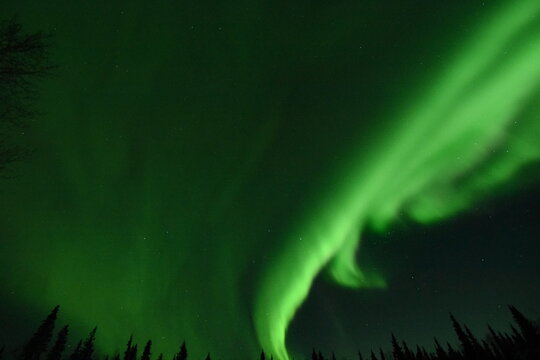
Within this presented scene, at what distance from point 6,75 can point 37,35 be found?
1.65 meters

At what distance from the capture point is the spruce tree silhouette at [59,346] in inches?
2441

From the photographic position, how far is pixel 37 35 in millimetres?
7223

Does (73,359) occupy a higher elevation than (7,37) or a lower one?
higher

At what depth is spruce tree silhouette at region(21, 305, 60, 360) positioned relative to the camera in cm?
5584

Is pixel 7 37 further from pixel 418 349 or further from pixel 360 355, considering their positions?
pixel 360 355

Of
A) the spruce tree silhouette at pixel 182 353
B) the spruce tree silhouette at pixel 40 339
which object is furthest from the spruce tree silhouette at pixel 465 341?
the spruce tree silhouette at pixel 40 339

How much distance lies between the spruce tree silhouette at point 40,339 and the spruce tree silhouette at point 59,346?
181 inches

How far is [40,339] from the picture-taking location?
5662 cm

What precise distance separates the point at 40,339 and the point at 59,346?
29.7ft

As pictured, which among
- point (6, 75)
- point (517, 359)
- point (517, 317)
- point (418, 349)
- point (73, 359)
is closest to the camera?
point (6, 75)

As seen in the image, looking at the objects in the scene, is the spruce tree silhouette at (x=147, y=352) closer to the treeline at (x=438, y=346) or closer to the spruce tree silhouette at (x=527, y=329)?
the treeline at (x=438, y=346)

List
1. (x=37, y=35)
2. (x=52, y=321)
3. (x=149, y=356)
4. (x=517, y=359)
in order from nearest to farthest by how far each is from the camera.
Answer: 1. (x=37, y=35)
2. (x=517, y=359)
3. (x=52, y=321)
4. (x=149, y=356)

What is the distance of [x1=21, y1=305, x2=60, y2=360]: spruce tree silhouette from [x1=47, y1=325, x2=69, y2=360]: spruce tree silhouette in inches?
181

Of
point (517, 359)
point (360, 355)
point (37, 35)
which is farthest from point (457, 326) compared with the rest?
point (37, 35)
